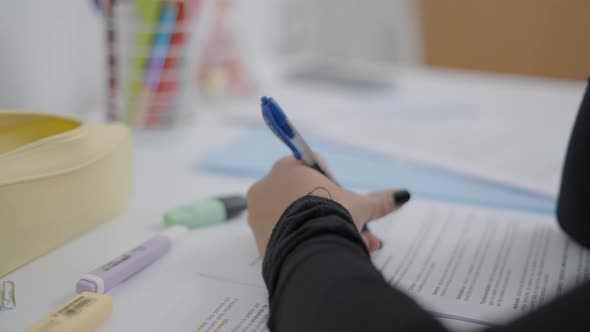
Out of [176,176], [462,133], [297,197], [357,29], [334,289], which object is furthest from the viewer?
[357,29]

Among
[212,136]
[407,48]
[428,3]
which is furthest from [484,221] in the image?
[428,3]

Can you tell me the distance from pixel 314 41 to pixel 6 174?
897mm

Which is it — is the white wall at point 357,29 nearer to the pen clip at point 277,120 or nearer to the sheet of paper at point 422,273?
the sheet of paper at point 422,273

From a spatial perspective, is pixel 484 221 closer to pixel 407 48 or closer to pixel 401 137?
pixel 401 137

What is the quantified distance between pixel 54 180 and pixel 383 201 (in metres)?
0.27

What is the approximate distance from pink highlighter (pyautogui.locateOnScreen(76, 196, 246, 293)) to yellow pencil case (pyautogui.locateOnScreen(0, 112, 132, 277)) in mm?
63

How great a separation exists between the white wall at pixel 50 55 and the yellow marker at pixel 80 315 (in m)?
0.39

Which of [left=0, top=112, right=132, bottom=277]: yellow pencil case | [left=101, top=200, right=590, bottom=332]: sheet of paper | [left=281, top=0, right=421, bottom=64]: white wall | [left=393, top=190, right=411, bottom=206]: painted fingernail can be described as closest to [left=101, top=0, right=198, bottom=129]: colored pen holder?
[left=0, top=112, right=132, bottom=277]: yellow pencil case

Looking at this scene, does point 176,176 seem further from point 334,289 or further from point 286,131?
point 334,289

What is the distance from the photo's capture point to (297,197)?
48 centimetres

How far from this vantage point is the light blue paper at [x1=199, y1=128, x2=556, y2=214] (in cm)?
65

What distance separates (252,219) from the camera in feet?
1.66

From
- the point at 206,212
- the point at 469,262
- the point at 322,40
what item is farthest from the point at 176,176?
the point at 322,40

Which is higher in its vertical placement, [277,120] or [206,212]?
[277,120]
